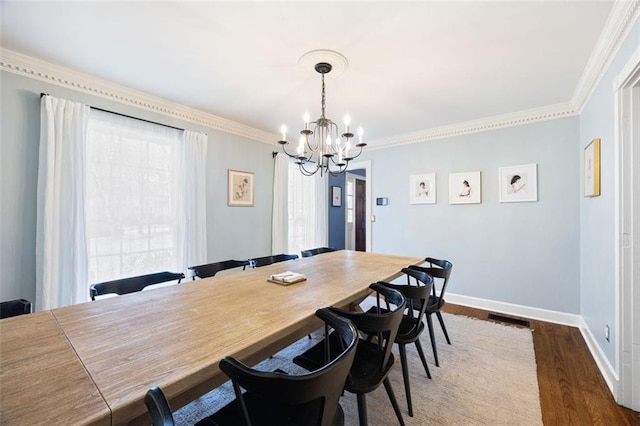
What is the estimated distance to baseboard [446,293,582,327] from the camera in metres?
3.07

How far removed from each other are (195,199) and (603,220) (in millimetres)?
3926

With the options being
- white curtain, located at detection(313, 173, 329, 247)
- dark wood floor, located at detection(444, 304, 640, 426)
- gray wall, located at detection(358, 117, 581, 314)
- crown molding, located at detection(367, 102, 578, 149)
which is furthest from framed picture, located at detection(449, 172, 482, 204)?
white curtain, located at detection(313, 173, 329, 247)

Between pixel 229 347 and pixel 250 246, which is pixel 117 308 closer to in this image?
pixel 229 347

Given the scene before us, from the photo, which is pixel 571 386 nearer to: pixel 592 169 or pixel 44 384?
pixel 592 169

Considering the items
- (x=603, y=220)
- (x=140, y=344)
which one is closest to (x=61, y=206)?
(x=140, y=344)

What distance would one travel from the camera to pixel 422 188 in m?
4.07

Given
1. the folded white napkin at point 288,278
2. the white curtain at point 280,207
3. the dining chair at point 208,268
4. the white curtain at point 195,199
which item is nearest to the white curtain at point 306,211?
the white curtain at point 280,207

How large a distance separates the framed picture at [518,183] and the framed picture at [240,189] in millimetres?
3366

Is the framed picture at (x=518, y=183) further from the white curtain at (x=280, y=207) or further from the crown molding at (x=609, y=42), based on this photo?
the white curtain at (x=280, y=207)

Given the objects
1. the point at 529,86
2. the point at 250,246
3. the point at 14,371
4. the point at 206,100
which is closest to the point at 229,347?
the point at 14,371

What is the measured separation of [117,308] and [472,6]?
257 centimetres

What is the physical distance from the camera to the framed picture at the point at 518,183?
10.7ft

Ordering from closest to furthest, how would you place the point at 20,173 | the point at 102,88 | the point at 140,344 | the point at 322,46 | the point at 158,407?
1. the point at 158,407
2. the point at 140,344
3. the point at 322,46
4. the point at 20,173
5. the point at 102,88

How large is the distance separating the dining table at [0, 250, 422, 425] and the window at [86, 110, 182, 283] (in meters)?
1.39
